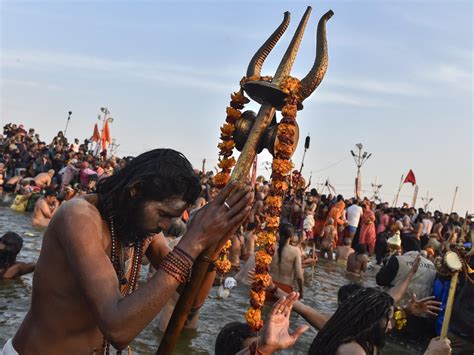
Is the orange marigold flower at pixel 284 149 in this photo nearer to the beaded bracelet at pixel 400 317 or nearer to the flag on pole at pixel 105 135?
the beaded bracelet at pixel 400 317

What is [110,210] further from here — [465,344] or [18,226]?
[18,226]

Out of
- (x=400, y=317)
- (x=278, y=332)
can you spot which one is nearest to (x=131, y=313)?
(x=278, y=332)

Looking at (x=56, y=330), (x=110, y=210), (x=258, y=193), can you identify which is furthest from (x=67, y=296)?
(x=258, y=193)

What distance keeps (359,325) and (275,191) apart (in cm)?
99

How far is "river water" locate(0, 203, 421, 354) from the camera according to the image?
23.2 feet

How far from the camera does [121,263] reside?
2639mm

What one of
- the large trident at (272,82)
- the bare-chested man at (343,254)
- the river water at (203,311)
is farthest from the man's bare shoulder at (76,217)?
the bare-chested man at (343,254)

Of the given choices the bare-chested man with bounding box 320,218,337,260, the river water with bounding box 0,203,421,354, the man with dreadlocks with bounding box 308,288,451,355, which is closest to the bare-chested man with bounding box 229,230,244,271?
the river water with bounding box 0,203,421,354

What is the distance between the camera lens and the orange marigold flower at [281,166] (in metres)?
3.35

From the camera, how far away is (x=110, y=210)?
2.46 metres

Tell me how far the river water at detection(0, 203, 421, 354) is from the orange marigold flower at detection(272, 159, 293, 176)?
416cm

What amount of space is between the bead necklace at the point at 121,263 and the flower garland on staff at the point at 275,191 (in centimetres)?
83

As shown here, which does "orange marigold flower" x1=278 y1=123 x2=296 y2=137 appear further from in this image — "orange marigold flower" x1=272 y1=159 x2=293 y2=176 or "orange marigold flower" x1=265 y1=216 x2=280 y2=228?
"orange marigold flower" x1=265 y1=216 x2=280 y2=228

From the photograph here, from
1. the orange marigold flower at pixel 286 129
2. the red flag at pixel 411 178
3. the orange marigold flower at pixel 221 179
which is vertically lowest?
the orange marigold flower at pixel 221 179
